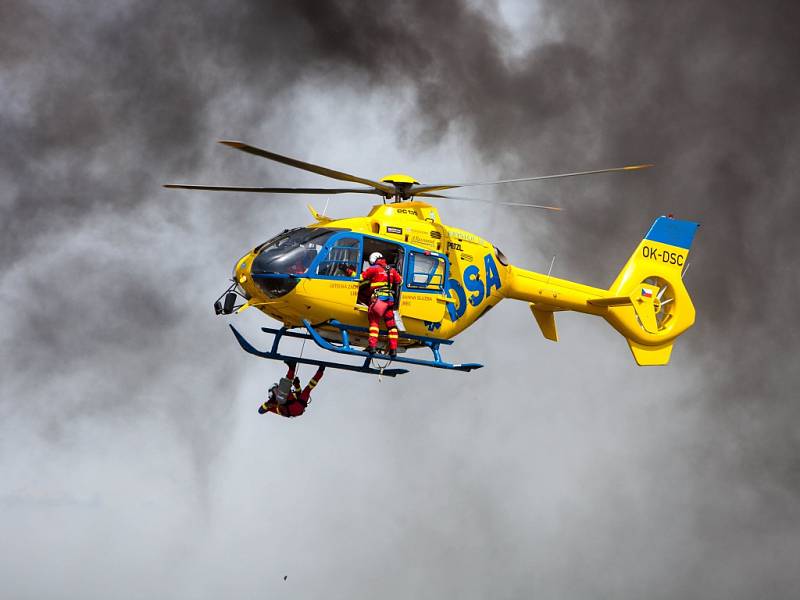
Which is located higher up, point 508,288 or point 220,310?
point 508,288

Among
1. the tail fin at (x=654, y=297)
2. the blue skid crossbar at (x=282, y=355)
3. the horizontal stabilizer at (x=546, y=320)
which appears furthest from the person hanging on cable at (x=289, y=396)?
the tail fin at (x=654, y=297)

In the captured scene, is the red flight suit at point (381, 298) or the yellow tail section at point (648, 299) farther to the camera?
the yellow tail section at point (648, 299)

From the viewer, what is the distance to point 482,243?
22.8 metres

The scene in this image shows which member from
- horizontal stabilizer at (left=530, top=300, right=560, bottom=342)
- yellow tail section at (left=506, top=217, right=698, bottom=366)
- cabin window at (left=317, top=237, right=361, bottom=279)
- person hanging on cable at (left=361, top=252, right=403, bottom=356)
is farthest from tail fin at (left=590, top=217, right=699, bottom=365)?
cabin window at (left=317, top=237, right=361, bottom=279)

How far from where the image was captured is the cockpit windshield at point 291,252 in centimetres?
2012

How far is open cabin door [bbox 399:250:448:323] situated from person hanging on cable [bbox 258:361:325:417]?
2.08 m

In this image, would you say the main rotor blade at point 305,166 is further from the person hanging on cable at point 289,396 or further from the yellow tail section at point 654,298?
the yellow tail section at point 654,298

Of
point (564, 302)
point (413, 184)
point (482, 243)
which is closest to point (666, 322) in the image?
point (564, 302)

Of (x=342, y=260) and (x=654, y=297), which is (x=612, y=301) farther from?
(x=342, y=260)

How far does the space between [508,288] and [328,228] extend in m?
4.52

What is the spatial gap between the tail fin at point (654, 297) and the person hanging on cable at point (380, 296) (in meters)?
6.55

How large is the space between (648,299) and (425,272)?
6.83 m

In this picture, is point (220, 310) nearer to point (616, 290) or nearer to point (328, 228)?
point (328, 228)

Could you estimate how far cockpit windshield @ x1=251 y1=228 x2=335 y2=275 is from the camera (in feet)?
66.0
